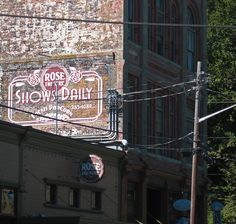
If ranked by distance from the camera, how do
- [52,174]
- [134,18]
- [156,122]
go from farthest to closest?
1. [156,122]
2. [134,18]
3. [52,174]

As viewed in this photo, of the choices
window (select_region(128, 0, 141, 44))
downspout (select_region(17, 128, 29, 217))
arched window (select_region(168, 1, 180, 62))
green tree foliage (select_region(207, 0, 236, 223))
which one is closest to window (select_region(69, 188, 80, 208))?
downspout (select_region(17, 128, 29, 217))

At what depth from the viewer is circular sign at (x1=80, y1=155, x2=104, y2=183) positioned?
30797mm

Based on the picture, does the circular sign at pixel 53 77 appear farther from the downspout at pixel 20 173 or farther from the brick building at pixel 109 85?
the downspout at pixel 20 173

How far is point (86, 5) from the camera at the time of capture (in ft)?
123

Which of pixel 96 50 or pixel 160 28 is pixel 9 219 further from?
pixel 160 28

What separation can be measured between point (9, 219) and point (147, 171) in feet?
33.2

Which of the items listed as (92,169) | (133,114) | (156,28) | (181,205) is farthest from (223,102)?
(92,169)

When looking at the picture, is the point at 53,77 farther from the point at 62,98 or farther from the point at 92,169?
the point at 92,169

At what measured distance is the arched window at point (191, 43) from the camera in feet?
144

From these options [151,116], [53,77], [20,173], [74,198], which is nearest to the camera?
[20,173]

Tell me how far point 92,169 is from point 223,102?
67.6 feet

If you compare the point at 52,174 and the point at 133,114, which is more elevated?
the point at 133,114

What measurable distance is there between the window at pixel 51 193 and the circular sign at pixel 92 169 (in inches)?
52.2

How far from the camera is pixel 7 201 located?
27734 millimetres
